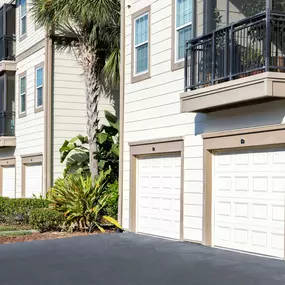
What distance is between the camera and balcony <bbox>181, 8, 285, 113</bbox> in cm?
1089

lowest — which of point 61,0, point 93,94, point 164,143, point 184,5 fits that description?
point 164,143

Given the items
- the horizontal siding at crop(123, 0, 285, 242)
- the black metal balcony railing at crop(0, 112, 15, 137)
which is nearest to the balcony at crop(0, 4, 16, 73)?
the black metal balcony railing at crop(0, 112, 15, 137)

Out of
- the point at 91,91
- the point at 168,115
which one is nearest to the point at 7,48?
the point at 91,91

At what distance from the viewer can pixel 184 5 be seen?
47.2 feet

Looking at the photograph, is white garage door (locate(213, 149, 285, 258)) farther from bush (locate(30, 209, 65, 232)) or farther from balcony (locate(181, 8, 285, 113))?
bush (locate(30, 209, 65, 232))

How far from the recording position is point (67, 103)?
21.5 meters

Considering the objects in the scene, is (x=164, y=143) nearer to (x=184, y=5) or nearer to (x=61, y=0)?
(x=184, y=5)

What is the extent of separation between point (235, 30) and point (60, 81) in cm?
1063

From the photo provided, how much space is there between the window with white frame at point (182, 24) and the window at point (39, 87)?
28.7 ft

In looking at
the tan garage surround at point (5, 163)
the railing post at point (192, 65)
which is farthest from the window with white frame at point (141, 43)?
the tan garage surround at point (5, 163)

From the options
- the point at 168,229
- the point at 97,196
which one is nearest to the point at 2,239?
the point at 97,196

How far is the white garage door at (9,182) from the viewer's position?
26.0m

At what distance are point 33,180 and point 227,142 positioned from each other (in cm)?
1237

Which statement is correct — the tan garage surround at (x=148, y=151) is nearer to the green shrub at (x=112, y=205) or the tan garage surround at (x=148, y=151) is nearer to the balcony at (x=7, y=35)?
the green shrub at (x=112, y=205)
